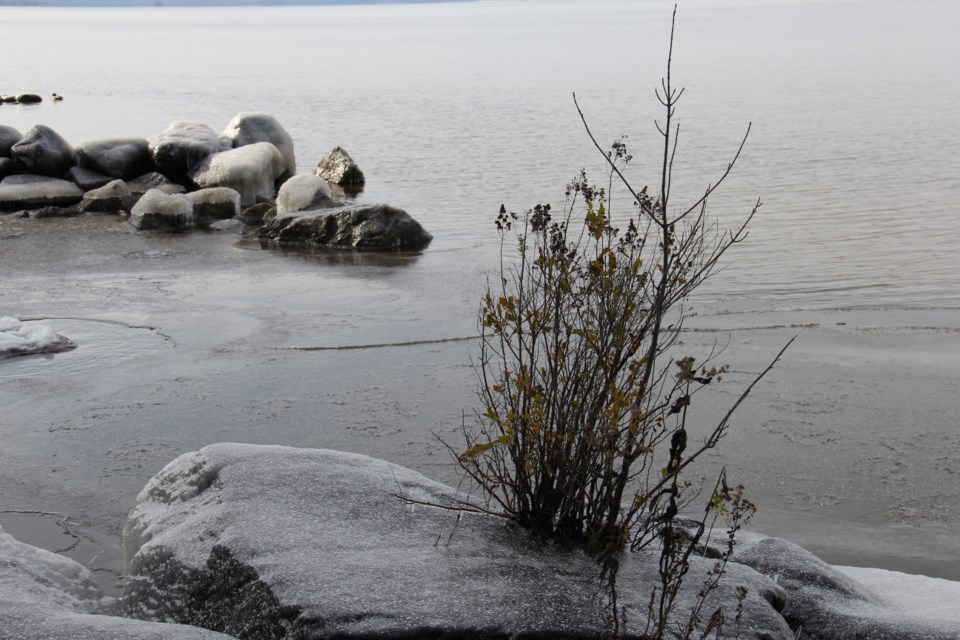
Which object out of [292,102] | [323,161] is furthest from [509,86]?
[323,161]

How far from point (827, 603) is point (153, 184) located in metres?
14.9

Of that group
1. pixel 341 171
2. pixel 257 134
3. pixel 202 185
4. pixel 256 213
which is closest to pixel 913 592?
pixel 256 213

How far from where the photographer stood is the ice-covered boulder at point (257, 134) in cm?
1873

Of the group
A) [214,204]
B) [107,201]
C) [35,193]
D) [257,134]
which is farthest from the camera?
[257,134]

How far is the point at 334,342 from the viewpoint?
8.36 m

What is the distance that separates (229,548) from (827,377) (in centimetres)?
501

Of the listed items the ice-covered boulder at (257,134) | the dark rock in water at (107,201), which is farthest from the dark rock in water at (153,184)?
the ice-covered boulder at (257,134)

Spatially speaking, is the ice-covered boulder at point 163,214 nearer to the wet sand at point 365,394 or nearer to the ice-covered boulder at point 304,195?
the ice-covered boulder at point 304,195

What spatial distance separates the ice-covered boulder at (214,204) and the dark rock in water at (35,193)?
7.63 ft

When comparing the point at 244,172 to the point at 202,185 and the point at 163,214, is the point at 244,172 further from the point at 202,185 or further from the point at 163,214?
the point at 163,214

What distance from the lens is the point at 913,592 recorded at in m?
4.37

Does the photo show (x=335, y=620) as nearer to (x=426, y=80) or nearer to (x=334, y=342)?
(x=334, y=342)

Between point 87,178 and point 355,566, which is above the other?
point 87,178

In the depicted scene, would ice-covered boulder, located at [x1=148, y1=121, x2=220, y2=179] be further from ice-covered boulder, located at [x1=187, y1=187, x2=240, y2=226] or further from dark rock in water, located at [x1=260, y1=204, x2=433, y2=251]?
dark rock in water, located at [x1=260, y1=204, x2=433, y2=251]
